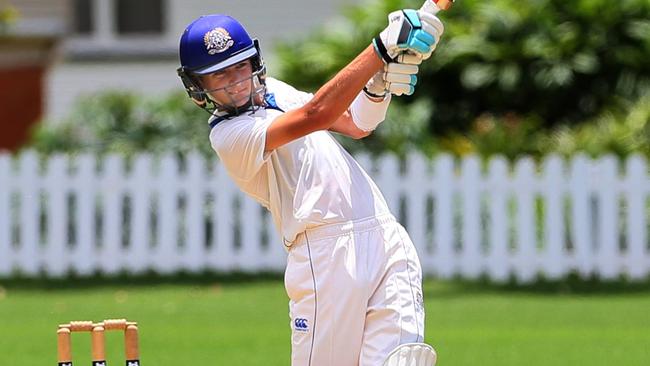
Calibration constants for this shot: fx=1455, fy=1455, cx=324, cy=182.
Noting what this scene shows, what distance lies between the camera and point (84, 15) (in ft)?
61.4

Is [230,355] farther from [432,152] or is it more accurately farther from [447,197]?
[432,152]

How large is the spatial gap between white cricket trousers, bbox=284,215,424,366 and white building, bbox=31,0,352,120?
517 inches

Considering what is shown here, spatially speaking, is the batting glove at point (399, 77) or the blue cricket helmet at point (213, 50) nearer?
the batting glove at point (399, 77)

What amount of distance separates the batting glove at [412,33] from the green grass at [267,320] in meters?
3.97

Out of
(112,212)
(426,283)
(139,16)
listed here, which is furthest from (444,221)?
(139,16)

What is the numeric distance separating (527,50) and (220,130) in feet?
34.0

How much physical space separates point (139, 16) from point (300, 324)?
14093 mm

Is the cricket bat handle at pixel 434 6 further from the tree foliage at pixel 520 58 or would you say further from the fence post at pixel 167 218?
the tree foliage at pixel 520 58

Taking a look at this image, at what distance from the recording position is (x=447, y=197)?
12.9 meters

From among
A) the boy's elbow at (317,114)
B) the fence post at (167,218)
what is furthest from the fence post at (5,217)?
the boy's elbow at (317,114)

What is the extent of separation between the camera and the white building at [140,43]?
18.3 meters

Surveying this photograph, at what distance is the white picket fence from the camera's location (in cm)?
1280

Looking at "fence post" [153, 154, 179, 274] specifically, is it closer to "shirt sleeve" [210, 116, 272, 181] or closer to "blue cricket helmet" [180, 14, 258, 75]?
"shirt sleeve" [210, 116, 272, 181]

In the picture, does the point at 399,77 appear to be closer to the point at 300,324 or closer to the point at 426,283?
the point at 300,324
